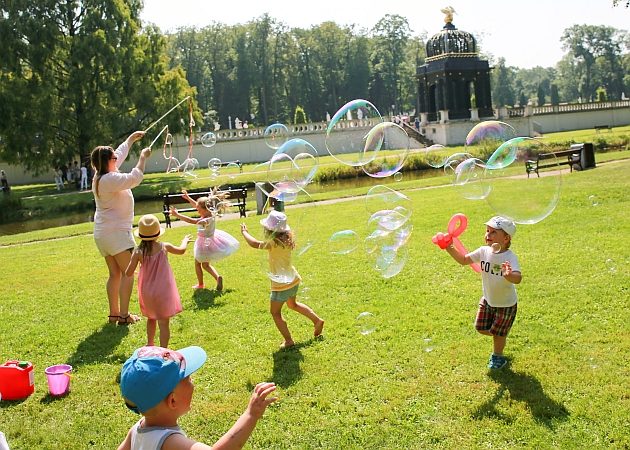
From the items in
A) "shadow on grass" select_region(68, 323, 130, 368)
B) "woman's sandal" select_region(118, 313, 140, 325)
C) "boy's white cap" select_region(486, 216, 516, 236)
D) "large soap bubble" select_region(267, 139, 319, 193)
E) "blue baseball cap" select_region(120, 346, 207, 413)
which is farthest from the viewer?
"woman's sandal" select_region(118, 313, 140, 325)

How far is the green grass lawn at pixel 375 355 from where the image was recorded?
5.44m

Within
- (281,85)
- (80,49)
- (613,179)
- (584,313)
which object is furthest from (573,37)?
(584,313)

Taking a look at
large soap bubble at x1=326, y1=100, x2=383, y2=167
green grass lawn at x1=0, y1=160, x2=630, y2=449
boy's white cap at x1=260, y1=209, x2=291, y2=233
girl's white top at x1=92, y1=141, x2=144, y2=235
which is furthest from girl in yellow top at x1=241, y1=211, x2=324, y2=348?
girl's white top at x1=92, y1=141, x2=144, y2=235

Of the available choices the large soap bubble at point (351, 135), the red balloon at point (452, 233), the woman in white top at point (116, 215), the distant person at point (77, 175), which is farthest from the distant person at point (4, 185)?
the red balloon at point (452, 233)

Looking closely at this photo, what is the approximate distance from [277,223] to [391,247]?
1.74 meters

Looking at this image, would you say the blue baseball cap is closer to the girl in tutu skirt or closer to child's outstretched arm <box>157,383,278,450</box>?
child's outstretched arm <box>157,383,278,450</box>

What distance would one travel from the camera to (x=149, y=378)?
118 inches

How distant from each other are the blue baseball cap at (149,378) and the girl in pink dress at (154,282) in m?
4.22

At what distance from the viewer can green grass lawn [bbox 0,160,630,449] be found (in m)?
5.44

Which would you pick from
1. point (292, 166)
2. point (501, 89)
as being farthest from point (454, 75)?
point (501, 89)

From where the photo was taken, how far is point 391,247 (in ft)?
27.2

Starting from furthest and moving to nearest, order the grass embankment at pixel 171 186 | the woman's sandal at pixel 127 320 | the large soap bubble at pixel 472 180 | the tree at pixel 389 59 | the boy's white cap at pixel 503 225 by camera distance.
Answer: the tree at pixel 389 59, the grass embankment at pixel 171 186, the woman's sandal at pixel 127 320, the large soap bubble at pixel 472 180, the boy's white cap at pixel 503 225

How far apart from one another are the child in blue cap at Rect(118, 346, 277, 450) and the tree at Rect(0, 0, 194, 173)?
38341 millimetres

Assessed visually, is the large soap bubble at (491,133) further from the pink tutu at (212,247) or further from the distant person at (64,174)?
the distant person at (64,174)
